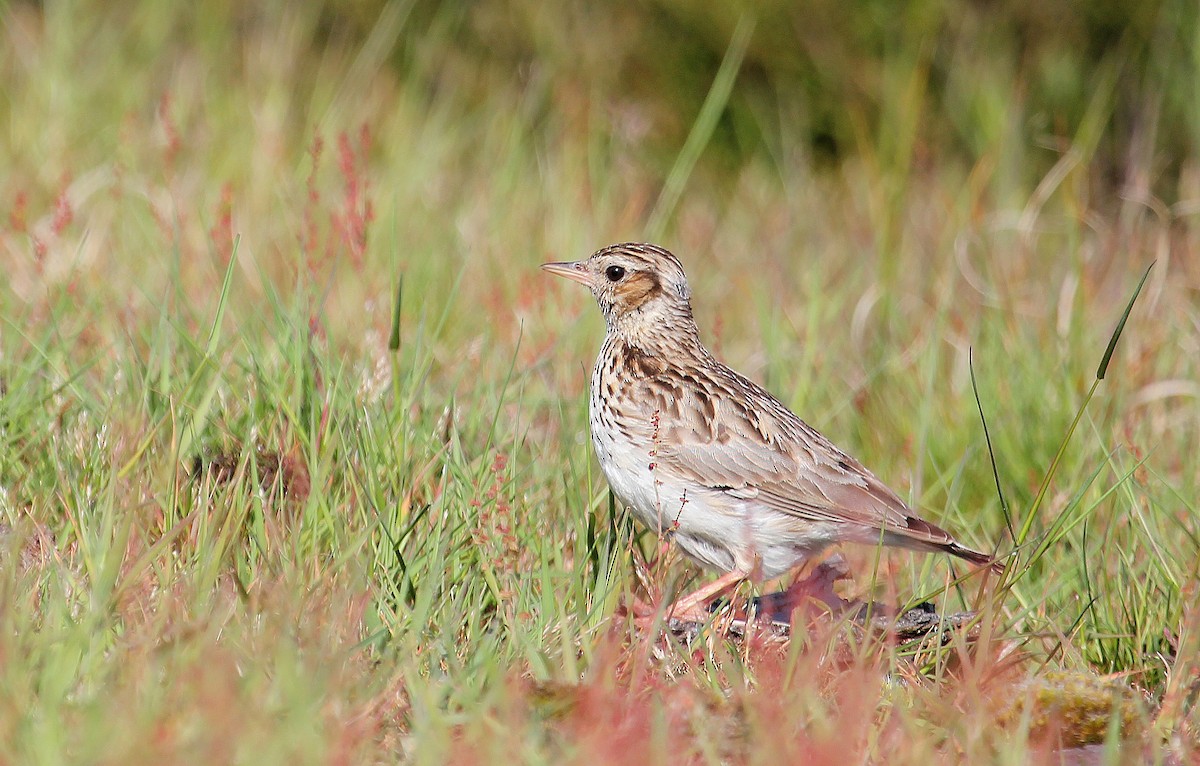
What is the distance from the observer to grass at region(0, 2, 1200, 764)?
3.31m

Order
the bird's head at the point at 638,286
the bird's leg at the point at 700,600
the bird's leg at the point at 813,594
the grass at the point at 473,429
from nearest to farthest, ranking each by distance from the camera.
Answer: the grass at the point at 473,429 → the bird's leg at the point at 700,600 → the bird's leg at the point at 813,594 → the bird's head at the point at 638,286

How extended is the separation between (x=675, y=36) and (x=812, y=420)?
6.14m

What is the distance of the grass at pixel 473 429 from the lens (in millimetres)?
3309

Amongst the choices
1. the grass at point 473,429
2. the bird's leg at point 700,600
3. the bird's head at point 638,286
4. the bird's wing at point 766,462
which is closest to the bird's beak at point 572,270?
the bird's head at point 638,286

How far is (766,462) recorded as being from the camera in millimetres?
5000

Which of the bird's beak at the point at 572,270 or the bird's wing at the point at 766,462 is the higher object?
the bird's beak at the point at 572,270

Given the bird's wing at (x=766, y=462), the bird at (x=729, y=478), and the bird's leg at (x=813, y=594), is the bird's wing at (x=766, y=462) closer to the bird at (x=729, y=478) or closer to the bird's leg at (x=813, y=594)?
the bird at (x=729, y=478)

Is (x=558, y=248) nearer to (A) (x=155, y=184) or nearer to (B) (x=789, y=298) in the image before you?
(B) (x=789, y=298)

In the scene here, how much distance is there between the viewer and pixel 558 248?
7.75 metres

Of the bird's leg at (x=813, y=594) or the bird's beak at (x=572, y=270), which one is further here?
the bird's beak at (x=572, y=270)

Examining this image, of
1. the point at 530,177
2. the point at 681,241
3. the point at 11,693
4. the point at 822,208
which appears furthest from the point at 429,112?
the point at 11,693

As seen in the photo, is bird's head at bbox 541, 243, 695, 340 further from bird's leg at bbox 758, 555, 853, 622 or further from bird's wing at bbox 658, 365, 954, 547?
bird's leg at bbox 758, 555, 853, 622


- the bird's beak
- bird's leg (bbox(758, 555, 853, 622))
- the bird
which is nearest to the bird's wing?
the bird

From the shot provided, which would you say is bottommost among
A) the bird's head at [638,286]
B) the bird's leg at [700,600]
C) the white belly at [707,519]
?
the bird's leg at [700,600]
